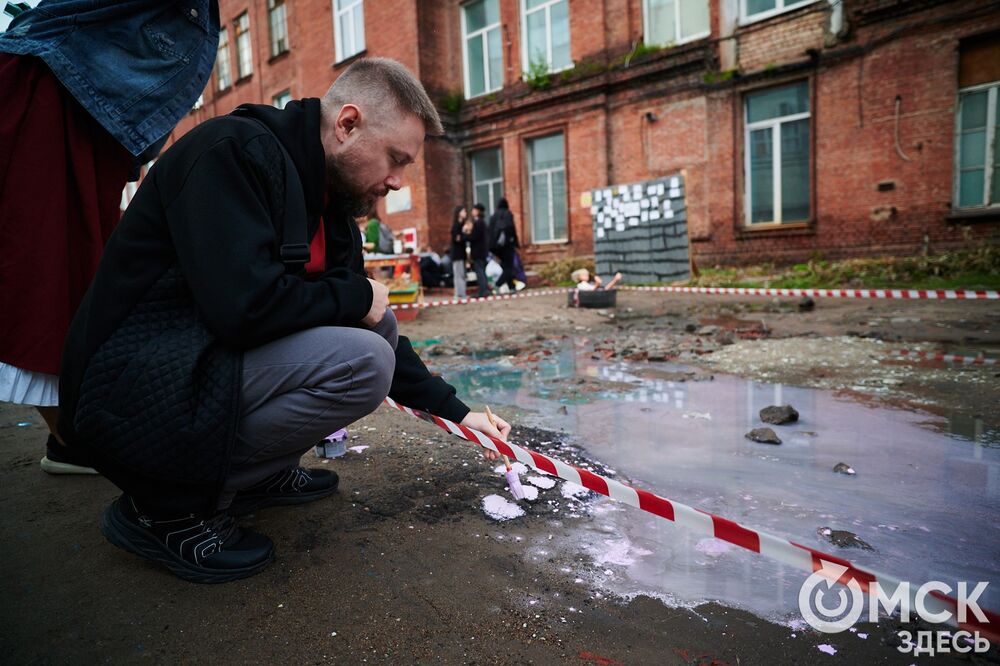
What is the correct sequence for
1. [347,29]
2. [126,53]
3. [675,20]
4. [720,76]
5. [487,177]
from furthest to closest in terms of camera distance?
[347,29]
[487,177]
[675,20]
[720,76]
[126,53]

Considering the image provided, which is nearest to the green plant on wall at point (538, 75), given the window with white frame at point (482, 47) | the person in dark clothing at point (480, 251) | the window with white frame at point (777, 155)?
the window with white frame at point (482, 47)

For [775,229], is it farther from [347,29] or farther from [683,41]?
[347,29]

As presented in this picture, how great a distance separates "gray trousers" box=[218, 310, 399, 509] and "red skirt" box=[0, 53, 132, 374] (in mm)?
991

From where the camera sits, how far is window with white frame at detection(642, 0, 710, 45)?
11.7 metres

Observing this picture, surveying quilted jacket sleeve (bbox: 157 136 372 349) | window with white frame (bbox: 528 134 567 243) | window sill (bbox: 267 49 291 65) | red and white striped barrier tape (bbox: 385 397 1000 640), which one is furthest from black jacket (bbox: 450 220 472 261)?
window sill (bbox: 267 49 291 65)

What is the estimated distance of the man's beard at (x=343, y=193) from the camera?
1849 millimetres

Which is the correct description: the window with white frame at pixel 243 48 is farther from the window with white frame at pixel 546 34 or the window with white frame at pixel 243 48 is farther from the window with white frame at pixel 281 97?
the window with white frame at pixel 546 34

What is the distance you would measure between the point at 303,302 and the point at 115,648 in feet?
3.19

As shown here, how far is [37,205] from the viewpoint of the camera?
2.04 metres

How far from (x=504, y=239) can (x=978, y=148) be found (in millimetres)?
8169

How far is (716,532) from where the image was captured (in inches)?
64.1

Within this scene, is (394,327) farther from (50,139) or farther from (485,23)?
(485,23)

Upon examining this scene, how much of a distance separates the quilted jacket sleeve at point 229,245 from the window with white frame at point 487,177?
46.9ft

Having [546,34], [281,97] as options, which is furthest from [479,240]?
[281,97]
